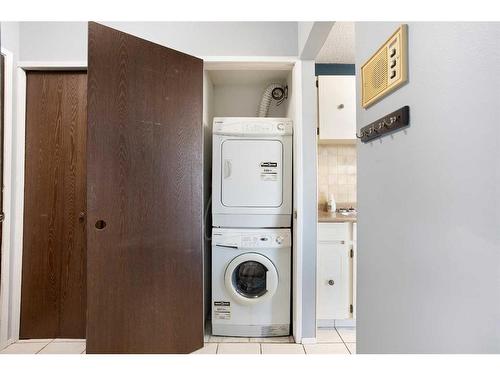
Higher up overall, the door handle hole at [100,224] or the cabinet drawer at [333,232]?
the door handle hole at [100,224]

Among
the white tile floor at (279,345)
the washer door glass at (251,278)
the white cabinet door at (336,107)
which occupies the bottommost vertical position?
the white tile floor at (279,345)

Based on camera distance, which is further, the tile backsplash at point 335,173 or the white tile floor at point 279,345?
the tile backsplash at point 335,173

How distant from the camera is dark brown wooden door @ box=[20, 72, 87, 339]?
83.9 inches

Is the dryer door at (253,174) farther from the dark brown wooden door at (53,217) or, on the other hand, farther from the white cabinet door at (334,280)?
the dark brown wooden door at (53,217)

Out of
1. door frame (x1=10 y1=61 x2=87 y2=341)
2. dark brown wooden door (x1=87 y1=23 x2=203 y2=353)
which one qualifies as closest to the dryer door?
dark brown wooden door (x1=87 y1=23 x2=203 y2=353)

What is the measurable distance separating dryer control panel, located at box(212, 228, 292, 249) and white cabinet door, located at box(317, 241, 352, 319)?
373 mm

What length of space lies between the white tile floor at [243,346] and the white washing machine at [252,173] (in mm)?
903

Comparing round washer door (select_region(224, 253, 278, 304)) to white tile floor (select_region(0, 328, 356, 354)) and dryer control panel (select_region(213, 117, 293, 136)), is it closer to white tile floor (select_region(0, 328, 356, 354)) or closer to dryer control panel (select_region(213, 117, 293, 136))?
white tile floor (select_region(0, 328, 356, 354))

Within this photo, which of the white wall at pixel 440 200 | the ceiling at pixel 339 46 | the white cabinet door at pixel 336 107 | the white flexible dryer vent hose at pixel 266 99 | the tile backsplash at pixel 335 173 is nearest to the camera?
the white wall at pixel 440 200

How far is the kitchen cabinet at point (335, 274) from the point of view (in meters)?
2.37

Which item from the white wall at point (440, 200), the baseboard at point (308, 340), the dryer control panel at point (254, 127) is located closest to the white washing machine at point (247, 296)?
the baseboard at point (308, 340)

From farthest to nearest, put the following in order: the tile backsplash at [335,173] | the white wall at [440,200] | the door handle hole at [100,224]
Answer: the tile backsplash at [335,173] → the door handle hole at [100,224] → the white wall at [440,200]

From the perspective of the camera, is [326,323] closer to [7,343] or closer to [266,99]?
[266,99]
